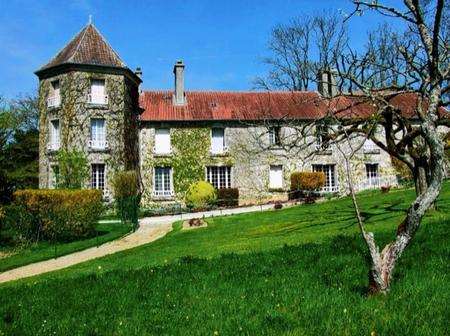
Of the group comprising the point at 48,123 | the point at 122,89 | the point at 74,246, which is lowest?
the point at 74,246

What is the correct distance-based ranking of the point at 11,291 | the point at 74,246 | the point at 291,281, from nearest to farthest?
the point at 291,281 → the point at 11,291 → the point at 74,246

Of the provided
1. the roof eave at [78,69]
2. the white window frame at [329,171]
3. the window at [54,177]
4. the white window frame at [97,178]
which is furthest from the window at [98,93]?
the white window frame at [329,171]

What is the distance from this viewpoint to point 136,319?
5.74 m

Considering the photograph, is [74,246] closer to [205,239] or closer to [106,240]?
[106,240]

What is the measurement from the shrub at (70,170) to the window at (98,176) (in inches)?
41.7

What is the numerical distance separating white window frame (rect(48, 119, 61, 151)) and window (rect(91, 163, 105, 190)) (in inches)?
106

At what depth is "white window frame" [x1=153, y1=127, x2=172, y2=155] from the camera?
108 feet

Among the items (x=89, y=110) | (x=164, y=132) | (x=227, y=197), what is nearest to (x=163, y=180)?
(x=164, y=132)

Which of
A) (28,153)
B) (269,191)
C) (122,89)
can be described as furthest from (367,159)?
(28,153)

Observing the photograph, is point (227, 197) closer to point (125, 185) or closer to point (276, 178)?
→ point (276, 178)

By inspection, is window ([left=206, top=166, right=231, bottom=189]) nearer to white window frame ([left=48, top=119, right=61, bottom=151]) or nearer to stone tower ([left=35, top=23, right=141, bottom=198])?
stone tower ([left=35, top=23, right=141, bottom=198])

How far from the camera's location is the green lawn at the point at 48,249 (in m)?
16.1

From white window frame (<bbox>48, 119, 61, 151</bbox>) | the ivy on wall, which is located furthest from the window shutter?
white window frame (<bbox>48, 119, 61, 151</bbox>)

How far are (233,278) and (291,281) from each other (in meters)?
0.95
